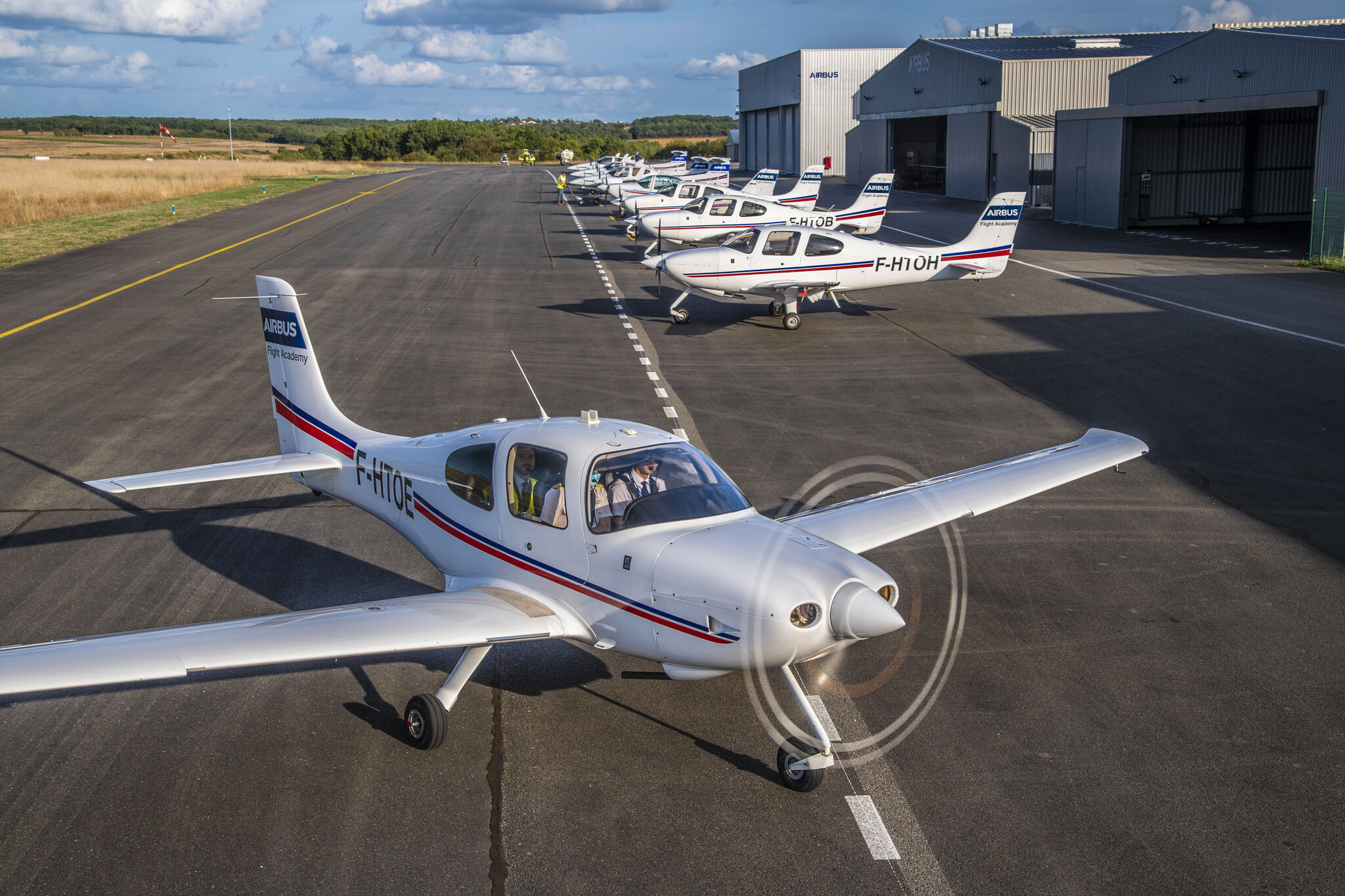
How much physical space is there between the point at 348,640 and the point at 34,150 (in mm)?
139636

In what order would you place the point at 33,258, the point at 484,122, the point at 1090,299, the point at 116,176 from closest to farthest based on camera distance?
the point at 1090,299 < the point at 33,258 < the point at 116,176 < the point at 484,122

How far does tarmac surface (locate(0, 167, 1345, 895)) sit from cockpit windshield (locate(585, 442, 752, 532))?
1417 mm

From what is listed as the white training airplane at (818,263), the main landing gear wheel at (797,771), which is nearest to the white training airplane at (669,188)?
the white training airplane at (818,263)

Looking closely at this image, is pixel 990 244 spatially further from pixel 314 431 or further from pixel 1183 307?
pixel 314 431

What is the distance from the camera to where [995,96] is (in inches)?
1982

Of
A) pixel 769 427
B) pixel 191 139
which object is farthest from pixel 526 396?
pixel 191 139

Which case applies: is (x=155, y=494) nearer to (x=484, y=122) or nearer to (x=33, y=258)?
(x=33, y=258)

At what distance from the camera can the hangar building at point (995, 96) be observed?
161 feet

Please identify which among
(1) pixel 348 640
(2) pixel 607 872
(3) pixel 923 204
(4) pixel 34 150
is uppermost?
(4) pixel 34 150

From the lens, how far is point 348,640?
18.8 feet

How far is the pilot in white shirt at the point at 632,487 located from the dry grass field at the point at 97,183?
43767mm

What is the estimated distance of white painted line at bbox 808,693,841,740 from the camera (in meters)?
6.48

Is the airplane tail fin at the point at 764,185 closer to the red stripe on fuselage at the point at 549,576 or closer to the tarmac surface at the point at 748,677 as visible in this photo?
the tarmac surface at the point at 748,677

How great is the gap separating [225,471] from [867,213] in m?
29.5
